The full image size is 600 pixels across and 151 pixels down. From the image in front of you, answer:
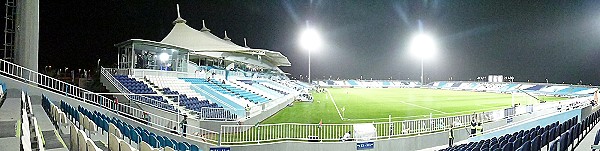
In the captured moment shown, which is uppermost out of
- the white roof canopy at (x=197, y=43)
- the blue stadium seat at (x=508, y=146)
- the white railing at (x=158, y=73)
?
the white roof canopy at (x=197, y=43)

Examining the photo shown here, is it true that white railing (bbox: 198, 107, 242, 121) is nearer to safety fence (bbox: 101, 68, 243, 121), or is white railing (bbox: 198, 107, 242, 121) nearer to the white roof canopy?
safety fence (bbox: 101, 68, 243, 121)

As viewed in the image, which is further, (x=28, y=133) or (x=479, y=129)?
(x=479, y=129)

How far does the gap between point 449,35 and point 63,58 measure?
161 ft

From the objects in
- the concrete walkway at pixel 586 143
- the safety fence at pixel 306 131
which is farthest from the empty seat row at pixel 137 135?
the concrete walkway at pixel 586 143

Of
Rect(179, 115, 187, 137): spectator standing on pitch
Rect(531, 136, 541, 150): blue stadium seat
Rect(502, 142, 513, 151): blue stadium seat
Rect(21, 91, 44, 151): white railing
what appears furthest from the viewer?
Rect(179, 115, 187, 137): spectator standing on pitch

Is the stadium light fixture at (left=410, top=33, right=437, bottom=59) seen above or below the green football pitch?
above

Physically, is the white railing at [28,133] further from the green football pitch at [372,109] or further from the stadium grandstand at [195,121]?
the green football pitch at [372,109]

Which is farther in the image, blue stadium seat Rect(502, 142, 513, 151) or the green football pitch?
the green football pitch

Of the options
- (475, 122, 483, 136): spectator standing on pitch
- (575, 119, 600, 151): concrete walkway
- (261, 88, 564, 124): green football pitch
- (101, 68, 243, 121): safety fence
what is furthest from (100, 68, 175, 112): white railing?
Answer: (575, 119, 600, 151): concrete walkway

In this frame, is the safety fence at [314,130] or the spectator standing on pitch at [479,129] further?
the spectator standing on pitch at [479,129]

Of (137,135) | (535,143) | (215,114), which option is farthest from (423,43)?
(137,135)

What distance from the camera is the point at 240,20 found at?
44.8m

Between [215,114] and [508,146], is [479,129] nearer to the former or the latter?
[508,146]

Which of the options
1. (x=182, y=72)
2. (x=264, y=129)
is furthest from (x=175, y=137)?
(x=182, y=72)
